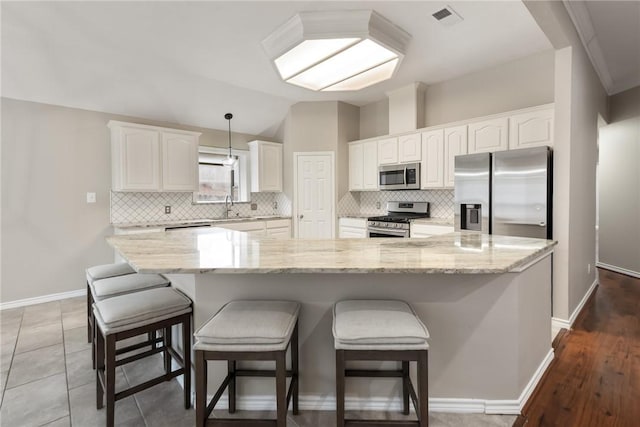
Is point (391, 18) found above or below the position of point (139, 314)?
above

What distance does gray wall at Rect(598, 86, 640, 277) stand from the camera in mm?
4523

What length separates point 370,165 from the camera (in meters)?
4.87

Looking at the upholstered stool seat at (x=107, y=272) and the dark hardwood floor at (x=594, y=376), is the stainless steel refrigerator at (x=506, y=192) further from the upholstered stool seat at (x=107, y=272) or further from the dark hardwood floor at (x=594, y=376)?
the upholstered stool seat at (x=107, y=272)

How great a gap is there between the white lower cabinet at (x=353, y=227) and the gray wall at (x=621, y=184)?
397 centimetres

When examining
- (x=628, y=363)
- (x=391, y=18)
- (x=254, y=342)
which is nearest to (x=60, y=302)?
(x=254, y=342)

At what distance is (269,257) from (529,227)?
2.65 meters

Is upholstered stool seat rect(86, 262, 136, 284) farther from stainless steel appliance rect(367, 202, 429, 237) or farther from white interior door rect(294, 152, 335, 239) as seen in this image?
stainless steel appliance rect(367, 202, 429, 237)

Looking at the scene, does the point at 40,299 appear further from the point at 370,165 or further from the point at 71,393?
the point at 370,165

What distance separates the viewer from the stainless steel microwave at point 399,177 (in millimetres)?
4270

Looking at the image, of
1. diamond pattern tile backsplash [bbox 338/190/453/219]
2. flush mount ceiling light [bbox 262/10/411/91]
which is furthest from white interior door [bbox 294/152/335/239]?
flush mount ceiling light [bbox 262/10/411/91]

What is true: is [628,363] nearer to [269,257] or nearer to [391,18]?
[269,257]

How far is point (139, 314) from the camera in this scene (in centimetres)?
168

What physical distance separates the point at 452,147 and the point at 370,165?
1.32m

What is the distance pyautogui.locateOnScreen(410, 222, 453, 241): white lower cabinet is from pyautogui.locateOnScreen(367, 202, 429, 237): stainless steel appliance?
91mm
